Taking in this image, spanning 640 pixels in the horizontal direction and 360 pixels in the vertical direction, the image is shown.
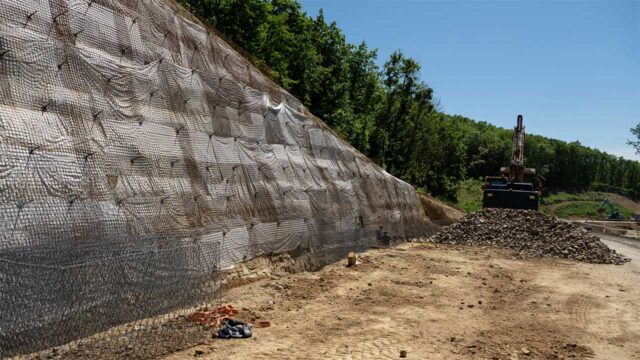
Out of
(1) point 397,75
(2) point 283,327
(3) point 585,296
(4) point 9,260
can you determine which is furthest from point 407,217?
(1) point 397,75

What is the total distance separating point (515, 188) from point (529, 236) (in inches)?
203

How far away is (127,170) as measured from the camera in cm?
838

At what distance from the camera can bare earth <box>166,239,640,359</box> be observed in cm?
709

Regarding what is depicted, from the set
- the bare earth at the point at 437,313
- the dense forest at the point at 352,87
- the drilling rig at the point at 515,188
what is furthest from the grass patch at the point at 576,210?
the bare earth at the point at 437,313

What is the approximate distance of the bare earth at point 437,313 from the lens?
Answer: 23.2 feet

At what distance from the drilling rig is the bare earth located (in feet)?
25.0

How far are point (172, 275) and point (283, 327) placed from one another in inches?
78.7

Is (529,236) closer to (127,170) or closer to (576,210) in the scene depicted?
(127,170)

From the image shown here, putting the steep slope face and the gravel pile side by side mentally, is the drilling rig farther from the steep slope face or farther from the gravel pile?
the steep slope face

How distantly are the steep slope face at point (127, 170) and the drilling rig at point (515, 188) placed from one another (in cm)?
1145

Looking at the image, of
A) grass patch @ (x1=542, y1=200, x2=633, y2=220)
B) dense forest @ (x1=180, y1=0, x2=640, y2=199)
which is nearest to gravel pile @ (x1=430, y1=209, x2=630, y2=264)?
dense forest @ (x1=180, y1=0, x2=640, y2=199)

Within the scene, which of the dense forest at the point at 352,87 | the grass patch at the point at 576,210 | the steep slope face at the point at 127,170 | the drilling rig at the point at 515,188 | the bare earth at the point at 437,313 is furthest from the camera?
the grass patch at the point at 576,210

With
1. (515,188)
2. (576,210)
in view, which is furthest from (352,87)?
(576,210)

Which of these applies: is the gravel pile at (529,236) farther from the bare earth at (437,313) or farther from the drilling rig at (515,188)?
the bare earth at (437,313)
